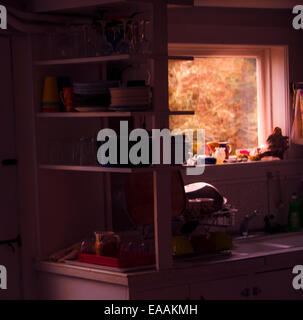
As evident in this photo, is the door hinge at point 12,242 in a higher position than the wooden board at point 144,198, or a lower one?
lower

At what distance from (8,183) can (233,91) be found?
194 cm

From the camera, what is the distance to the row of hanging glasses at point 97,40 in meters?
3.56

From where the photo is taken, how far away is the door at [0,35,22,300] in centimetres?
371

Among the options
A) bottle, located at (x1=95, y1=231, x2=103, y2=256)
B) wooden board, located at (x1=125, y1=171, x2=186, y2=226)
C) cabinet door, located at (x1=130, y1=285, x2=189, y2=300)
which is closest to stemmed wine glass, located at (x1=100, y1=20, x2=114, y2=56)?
wooden board, located at (x1=125, y1=171, x2=186, y2=226)

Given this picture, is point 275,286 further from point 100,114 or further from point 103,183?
point 100,114

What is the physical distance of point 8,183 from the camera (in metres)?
3.75

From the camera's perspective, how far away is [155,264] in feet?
11.6

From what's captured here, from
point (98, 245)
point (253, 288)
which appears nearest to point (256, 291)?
point (253, 288)

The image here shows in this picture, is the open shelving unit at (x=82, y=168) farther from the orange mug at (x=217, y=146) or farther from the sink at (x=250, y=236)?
the sink at (x=250, y=236)

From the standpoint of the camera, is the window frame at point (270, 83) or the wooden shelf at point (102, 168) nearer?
the wooden shelf at point (102, 168)

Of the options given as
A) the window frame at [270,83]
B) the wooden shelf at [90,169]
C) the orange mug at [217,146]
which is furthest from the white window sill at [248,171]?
the wooden shelf at [90,169]

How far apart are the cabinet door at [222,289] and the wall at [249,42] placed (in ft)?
3.01

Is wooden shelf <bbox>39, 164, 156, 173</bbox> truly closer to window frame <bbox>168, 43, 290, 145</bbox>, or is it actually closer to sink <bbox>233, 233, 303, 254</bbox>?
sink <bbox>233, 233, 303, 254</bbox>
